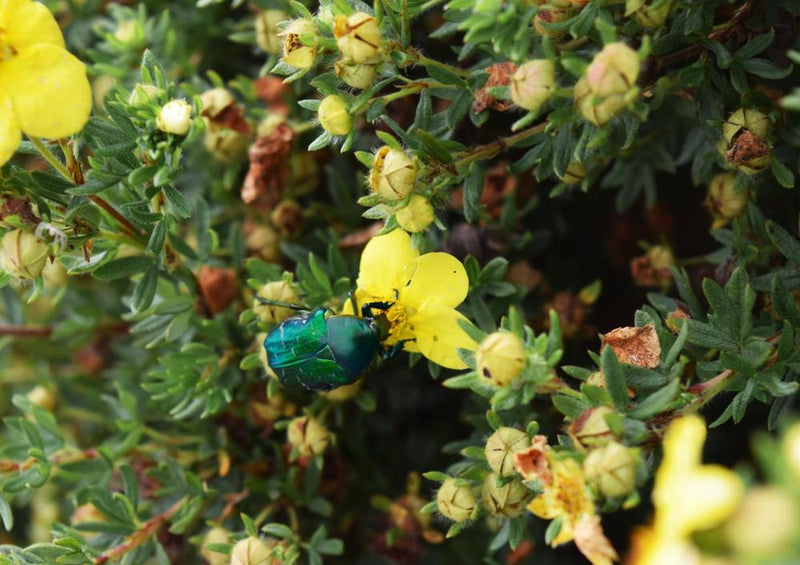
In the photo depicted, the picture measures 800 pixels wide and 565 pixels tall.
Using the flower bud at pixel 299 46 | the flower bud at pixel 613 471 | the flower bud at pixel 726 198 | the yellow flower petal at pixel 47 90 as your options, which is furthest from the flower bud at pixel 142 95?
the flower bud at pixel 726 198

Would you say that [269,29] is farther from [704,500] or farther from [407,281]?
[704,500]

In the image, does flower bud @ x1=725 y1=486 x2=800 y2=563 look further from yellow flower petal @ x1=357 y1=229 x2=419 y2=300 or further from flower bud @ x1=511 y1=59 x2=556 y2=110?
yellow flower petal @ x1=357 y1=229 x2=419 y2=300

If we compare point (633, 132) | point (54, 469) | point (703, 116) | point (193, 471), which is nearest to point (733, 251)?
point (703, 116)

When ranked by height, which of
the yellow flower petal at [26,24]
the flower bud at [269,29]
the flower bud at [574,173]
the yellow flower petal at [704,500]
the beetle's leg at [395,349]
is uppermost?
the yellow flower petal at [26,24]

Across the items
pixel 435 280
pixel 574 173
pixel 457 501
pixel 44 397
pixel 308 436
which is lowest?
pixel 44 397

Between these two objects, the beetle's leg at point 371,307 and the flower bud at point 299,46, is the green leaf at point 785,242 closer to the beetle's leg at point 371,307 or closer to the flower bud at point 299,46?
the beetle's leg at point 371,307

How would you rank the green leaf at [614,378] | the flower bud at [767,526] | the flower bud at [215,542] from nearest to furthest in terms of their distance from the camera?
1. the flower bud at [767,526]
2. the green leaf at [614,378]
3. the flower bud at [215,542]

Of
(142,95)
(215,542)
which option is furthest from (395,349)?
(142,95)
